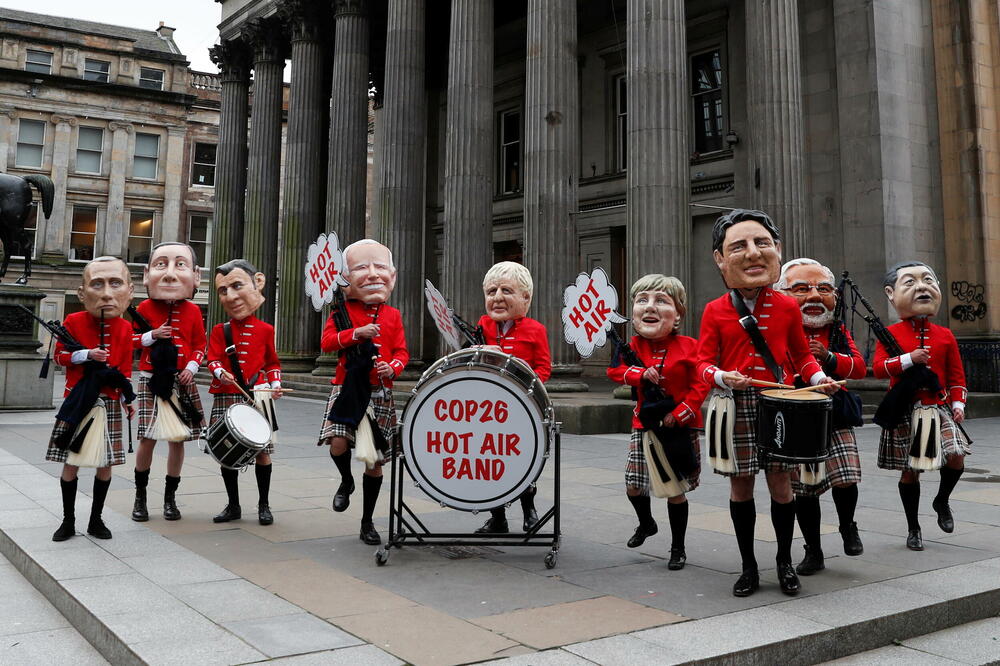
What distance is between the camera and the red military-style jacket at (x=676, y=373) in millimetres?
5363

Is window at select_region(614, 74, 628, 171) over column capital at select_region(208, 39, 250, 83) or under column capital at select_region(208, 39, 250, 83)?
under

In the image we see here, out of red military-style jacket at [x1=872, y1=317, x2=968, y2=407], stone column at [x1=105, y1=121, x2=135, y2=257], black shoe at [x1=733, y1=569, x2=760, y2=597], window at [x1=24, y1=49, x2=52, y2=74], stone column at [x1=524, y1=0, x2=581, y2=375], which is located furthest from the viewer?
stone column at [x1=105, y1=121, x2=135, y2=257]

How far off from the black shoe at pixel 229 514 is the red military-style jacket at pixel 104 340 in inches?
50.2

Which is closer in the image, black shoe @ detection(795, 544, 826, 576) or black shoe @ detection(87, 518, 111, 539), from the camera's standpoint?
black shoe @ detection(795, 544, 826, 576)

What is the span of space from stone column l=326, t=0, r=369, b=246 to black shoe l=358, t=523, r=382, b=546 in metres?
17.6

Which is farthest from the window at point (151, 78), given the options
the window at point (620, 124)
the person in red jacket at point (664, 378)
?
the person in red jacket at point (664, 378)

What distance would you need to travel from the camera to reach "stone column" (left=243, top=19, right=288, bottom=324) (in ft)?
86.1

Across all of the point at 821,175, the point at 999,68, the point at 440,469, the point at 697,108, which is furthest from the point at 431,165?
the point at 440,469

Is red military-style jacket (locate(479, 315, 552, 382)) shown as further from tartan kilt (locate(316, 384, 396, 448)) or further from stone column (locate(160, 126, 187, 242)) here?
stone column (locate(160, 126, 187, 242))

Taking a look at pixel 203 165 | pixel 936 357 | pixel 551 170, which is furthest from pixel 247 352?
pixel 203 165

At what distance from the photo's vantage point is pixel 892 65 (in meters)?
17.7

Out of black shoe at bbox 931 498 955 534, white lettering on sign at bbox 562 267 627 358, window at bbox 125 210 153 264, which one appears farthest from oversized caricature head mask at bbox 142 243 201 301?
window at bbox 125 210 153 264

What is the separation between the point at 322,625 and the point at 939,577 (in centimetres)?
372

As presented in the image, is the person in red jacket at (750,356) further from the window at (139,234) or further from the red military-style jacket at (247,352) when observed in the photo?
the window at (139,234)
